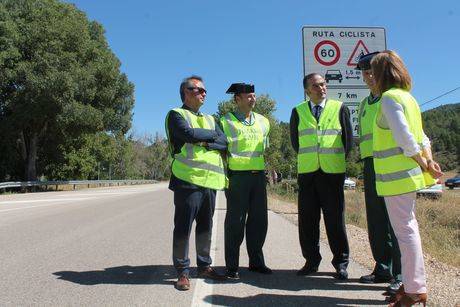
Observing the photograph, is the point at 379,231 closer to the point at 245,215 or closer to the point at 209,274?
the point at 245,215

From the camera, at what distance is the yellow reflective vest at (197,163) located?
523 cm

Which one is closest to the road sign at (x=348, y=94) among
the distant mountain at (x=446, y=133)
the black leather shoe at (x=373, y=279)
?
the black leather shoe at (x=373, y=279)

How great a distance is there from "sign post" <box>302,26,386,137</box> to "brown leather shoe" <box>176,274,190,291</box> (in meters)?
5.55

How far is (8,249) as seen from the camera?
7.23 m

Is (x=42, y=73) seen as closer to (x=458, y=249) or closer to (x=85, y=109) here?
(x=85, y=109)

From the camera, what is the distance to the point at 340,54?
951cm

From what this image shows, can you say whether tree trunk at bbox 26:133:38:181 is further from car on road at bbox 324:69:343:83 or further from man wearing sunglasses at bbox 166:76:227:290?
man wearing sunglasses at bbox 166:76:227:290

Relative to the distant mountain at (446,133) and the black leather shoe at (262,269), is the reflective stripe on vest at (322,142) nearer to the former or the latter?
the black leather shoe at (262,269)

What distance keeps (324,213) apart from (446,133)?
502 feet

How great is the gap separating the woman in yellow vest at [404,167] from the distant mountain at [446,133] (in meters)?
137

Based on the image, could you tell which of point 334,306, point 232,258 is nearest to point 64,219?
point 232,258

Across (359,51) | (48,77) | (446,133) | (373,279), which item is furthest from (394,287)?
(446,133)

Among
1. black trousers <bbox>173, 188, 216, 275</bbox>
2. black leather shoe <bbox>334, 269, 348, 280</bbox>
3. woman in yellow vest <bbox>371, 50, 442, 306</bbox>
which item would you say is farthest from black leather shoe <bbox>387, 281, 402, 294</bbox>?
black trousers <bbox>173, 188, 216, 275</bbox>

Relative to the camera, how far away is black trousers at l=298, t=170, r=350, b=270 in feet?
17.6
